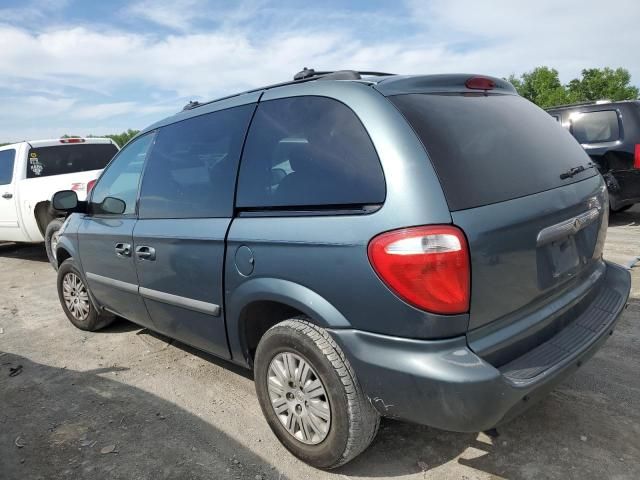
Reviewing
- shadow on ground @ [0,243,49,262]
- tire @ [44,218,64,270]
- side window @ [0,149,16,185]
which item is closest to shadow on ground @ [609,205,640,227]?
tire @ [44,218,64,270]

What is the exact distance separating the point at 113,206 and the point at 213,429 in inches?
73.0

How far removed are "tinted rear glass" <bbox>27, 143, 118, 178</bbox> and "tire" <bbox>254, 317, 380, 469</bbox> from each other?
6.23 m

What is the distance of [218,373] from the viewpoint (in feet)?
11.7

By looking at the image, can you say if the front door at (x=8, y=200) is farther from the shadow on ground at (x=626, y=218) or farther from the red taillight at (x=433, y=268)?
the shadow on ground at (x=626, y=218)

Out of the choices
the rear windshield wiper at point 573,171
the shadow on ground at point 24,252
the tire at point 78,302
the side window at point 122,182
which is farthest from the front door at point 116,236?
the shadow on ground at point 24,252

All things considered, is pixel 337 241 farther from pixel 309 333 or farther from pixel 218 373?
pixel 218 373

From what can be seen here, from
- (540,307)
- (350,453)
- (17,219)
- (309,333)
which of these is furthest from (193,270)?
(17,219)

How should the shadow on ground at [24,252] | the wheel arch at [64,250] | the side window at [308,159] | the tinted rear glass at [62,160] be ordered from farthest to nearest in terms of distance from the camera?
the shadow on ground at [24,252]
the tinted rear glass at [62,160]
the wheel arch at [64,250]
the side window at [308,159]

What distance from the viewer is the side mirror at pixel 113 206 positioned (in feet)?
12.0

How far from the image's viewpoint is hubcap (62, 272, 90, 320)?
4.46 m

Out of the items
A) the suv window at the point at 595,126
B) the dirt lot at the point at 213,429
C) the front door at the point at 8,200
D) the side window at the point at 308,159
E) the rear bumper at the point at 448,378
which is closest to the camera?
the rear bumper at the point at 448,378

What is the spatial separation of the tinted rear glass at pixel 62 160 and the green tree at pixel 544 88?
154ft

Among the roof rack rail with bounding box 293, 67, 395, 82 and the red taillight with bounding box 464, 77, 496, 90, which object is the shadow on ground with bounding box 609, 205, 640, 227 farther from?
the roof rack rail with bounding box 293, 67, 395, 82

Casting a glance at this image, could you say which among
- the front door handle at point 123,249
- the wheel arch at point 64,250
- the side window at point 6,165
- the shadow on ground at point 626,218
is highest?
the side window at point 6,165
